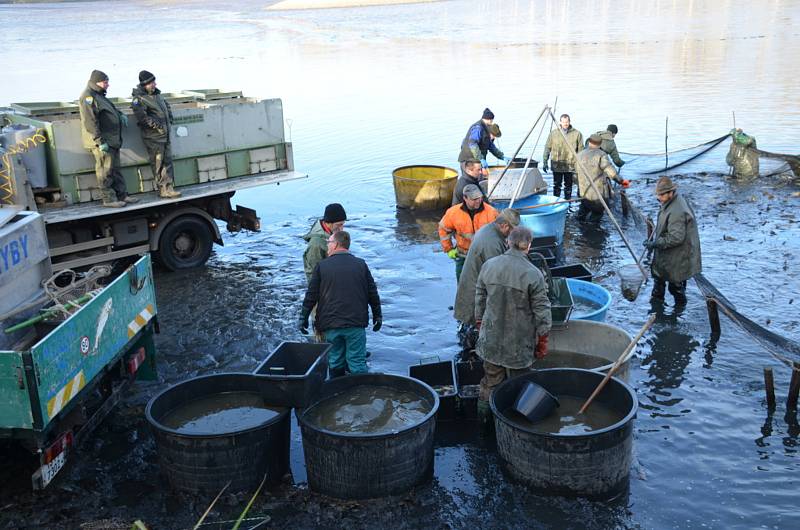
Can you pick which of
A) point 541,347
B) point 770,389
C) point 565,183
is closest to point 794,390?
point 770,389

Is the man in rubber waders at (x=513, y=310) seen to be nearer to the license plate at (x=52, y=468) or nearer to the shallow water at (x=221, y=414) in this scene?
the shallow water at (x=221, y=414)

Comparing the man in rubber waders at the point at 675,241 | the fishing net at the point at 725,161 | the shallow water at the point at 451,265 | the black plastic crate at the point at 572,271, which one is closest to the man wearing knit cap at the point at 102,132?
the shallow water at the point at 451,265

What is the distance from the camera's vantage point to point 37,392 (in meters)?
5.49

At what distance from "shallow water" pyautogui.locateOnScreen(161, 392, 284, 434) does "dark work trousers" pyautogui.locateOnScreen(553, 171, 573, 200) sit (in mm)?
10524

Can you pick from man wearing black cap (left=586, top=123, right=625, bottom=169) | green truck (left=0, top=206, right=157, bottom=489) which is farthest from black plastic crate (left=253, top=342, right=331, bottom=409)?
man wearing black cap (left=586, top=123, right=625, bottom=169)

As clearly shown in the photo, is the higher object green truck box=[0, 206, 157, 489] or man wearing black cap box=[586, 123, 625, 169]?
man wearing black cap box=[586, 123, 625, 169]

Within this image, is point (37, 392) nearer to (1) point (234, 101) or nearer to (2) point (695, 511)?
(2) point (695, 511)

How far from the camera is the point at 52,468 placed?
19.1 ft

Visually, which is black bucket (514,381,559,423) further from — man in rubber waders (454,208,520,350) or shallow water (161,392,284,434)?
shallow water (161,392,284,434)

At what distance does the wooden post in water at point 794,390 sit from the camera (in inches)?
273

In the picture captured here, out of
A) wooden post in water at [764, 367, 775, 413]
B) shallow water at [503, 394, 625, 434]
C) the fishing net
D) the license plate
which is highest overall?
the fishing net

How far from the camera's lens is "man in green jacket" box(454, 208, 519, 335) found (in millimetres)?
7734

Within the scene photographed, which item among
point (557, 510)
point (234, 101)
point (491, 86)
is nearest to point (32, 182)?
point (234, 101)

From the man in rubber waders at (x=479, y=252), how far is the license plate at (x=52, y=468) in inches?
155
